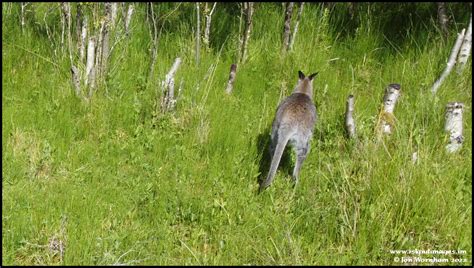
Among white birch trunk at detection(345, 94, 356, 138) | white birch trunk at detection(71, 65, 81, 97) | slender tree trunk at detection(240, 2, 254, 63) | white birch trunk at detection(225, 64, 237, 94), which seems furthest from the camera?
slender tree trunk at detection(240, 2, 254, 63)

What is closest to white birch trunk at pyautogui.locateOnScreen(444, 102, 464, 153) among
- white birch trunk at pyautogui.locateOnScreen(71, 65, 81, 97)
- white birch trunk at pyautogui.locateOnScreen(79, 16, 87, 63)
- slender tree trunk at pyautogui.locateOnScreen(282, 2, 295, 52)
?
slender tree trunk at pyautogui.locateOnScreen(282, 2, 295, 52)

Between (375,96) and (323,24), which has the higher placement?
(323,24)

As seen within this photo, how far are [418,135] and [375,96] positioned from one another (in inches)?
52.5

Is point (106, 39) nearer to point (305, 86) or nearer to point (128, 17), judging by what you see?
point (128, 17)

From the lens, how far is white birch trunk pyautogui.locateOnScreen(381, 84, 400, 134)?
598 centimetres

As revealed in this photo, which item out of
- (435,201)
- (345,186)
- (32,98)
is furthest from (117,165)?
(435,201)

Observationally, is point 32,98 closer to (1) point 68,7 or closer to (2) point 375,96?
(1) point 68,7

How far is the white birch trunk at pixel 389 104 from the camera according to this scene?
19.6 ft

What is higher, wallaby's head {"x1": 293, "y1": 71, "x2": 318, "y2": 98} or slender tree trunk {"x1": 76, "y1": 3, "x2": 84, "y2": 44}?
slender tree trunk {"x1": 76, "y1": 3, "x2": 84, "y2": 44}

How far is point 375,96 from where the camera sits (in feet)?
22.2

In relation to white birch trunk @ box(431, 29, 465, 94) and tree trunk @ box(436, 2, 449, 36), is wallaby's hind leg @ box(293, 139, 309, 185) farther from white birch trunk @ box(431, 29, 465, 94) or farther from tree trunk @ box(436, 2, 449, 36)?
tree trunk @ box(436, 2, 449, 36)

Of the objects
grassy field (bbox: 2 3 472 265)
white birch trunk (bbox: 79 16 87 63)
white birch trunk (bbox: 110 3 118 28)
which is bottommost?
grassy field (bbox: 2 3 472 265)

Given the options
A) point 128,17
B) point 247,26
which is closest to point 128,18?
point 128,17

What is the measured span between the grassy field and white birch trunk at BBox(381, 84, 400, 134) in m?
0.12
